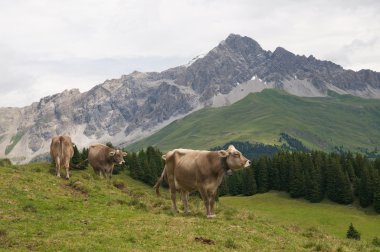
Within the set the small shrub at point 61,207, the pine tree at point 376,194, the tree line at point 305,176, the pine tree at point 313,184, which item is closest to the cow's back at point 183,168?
the small shrub at point 61,207

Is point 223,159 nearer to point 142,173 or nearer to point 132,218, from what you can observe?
point 132,218

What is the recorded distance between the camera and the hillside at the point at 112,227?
17312 mm

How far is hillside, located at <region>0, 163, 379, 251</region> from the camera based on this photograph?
17.3 m

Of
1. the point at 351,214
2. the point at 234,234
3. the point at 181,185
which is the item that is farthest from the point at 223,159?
the point at 351,214

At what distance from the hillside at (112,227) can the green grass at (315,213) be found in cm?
5852

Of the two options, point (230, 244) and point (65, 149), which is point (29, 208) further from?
point (65, 149)

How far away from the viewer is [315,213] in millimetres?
103500

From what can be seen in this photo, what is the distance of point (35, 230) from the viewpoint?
19016mm

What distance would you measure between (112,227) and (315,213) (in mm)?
91888

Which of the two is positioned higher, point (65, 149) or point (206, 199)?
point (65, 149)

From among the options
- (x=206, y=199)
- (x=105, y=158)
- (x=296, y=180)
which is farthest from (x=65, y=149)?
(x=296, y=180)

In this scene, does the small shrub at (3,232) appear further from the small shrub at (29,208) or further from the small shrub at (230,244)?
the small shrub at (230,244)

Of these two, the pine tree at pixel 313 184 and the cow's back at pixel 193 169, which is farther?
the pine tree at pixel 313 184

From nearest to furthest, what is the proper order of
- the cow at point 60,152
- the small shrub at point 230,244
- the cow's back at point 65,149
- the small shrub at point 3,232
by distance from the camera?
the small shrub at point 3,232 → the small shrub at point 230,244 → the cow at point 60,152 → the cow's back at point 65,149
